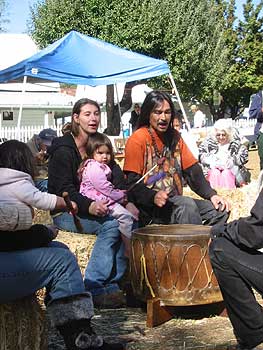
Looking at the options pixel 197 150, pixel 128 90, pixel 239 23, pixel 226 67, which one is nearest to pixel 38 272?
pixel 197 150

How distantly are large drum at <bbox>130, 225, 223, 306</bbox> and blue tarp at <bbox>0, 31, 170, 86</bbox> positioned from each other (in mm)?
7147

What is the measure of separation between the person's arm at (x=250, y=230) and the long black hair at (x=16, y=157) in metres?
1.20

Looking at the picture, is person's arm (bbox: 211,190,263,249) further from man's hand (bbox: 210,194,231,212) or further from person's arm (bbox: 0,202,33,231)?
man's hand (bbox: 210,194,231,212)

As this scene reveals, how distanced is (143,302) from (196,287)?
570mm

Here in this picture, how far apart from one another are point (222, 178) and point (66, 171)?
15.6ft

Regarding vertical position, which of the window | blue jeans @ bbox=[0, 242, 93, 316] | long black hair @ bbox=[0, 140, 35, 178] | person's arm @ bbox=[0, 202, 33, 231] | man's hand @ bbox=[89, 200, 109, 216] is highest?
the window

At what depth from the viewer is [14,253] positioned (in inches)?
155

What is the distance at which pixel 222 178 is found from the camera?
10273 mm

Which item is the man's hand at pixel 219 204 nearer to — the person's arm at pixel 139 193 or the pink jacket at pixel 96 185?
the person's arm at pixel 139 193

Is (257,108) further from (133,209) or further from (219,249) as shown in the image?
(219,249)

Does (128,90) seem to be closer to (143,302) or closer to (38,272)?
(143,302)

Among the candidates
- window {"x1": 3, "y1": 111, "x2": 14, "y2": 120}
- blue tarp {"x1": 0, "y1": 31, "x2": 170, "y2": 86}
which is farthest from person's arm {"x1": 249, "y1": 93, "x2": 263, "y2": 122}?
window {"x1": 3, "y1": 111, "x2": 14, "y2": 120}

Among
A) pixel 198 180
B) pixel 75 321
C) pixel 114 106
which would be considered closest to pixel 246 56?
pixel 114 106

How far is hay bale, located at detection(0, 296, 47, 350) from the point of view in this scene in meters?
3.93
